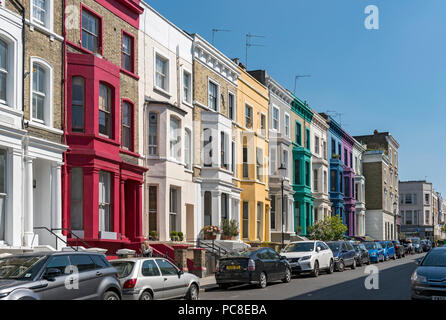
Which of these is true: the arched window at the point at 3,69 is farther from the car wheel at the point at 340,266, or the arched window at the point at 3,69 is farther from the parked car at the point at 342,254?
the car wheel at the point at 340,266

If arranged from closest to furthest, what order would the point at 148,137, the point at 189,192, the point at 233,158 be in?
the point at 148,137
the point at 189,192
the point at 233,158

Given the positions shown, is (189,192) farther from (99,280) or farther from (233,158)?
(99,280)

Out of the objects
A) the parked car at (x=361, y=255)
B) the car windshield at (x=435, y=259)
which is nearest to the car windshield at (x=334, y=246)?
the parked car at (x=361, y=255)

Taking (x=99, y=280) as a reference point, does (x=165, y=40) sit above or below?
above

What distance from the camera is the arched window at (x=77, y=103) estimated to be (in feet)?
76.9

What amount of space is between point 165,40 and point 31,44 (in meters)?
9.91

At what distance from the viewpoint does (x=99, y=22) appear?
25.2 meters

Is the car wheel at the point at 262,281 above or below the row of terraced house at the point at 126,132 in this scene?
below

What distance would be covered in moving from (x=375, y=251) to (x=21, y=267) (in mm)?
33766

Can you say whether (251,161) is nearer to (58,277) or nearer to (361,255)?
(361,255)

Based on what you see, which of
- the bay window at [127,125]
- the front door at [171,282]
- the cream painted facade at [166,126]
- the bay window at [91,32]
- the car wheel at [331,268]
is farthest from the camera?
the car wheel at [331,268]

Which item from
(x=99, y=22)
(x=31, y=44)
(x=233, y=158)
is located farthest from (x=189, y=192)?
(x=31, y=44)

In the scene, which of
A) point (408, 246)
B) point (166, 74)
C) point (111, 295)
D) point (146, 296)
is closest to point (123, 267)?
point (146, 296)

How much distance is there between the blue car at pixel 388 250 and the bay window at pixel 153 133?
77.6ft
